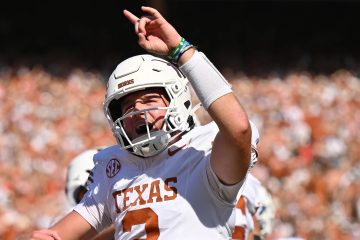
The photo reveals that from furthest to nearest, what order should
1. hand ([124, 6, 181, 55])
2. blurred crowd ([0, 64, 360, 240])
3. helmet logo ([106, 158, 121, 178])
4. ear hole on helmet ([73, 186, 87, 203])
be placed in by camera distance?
blurred crowd ([0, 64, 360, 240]), ear hole on helmet ([73, 186, 87, 203]), helmet logo ([106, 158, 121, 178]), hand ([124, 6, 181, 55])

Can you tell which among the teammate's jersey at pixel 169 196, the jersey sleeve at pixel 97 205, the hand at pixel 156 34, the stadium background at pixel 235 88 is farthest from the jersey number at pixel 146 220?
the stadium background at pixel 235 88

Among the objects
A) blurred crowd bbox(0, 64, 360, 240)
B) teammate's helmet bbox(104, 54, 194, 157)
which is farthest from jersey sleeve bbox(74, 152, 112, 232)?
blurred crowd bbox(0, 64, 360, 240)

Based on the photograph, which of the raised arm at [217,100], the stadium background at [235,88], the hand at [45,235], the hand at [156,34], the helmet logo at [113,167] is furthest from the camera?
the stadium background at [235,88]

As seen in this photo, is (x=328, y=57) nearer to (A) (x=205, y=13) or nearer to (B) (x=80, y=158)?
(A) (x=205, y=13)

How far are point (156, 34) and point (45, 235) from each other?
0.79m

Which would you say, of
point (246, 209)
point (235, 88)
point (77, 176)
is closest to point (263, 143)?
point (235, 88)

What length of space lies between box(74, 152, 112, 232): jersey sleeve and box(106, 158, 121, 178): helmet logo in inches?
1.2

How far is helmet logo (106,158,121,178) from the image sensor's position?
3.32m

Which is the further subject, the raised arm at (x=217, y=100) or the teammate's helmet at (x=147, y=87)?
the teammate's helmet at (x=147, y=87)

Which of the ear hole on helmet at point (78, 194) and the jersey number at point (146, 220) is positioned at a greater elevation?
the jersey number at point (146, 220)

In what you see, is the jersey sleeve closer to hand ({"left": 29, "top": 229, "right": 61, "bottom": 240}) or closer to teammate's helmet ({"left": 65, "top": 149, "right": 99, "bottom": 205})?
hand ({"left": 29, "top": 229, "right": 61, "bottom": 240})

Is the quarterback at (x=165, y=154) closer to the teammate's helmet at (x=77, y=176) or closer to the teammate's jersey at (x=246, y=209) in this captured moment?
the teammate's jersey at (x=246, y=209)

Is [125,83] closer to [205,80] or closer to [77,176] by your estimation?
[205,80]

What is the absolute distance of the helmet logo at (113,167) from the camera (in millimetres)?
3316
